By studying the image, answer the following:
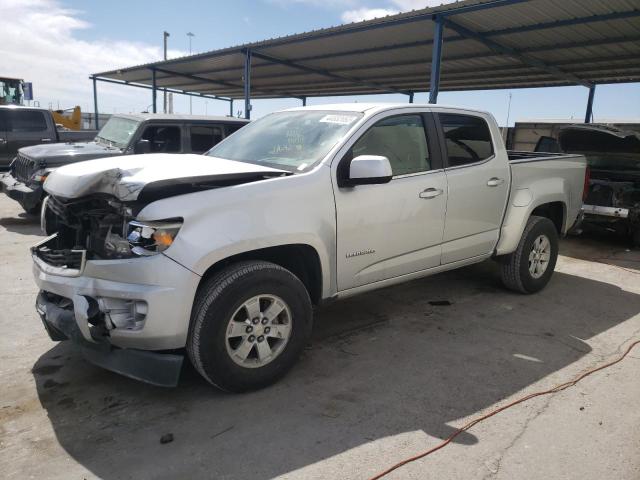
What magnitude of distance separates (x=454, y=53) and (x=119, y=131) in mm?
8726

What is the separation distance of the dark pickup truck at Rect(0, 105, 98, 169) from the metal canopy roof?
5.51 meters

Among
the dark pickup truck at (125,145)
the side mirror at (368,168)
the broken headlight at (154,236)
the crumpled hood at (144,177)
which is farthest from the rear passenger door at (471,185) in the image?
the dark pickup truck at (125,145)

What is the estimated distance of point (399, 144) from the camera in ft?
13.1

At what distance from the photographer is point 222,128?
27.1 ft

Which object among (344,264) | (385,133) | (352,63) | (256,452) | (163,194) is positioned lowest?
(256,452)

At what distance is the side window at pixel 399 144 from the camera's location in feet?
12.4

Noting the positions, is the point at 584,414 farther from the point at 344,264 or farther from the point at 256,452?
the point at 256,452

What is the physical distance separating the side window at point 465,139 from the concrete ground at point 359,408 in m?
1.49

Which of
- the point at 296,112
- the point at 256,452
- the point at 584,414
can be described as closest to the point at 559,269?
the point at 584,414

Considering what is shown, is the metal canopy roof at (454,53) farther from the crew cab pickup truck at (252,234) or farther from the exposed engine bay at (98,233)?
the exposed engine bay at (98,233)

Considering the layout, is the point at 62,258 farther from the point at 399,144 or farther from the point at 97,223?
the point at 399,144

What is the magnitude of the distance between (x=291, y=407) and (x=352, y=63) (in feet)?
43.9

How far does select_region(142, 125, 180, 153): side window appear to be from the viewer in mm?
7762

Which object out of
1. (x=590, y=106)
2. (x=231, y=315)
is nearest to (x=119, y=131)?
(x=231, y=315)
